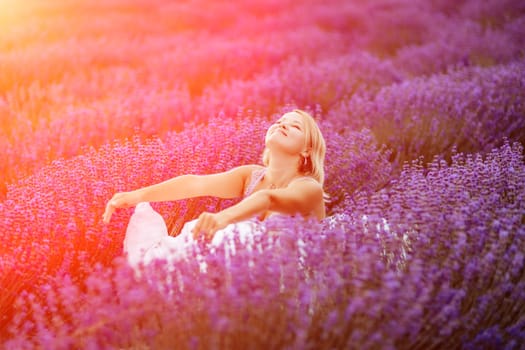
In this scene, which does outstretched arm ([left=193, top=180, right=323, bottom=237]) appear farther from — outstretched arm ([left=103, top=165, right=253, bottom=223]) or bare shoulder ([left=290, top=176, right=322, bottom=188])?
outstretched arm ([left=103, top=165, right=253, bottom=223])

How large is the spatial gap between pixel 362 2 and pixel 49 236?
772 cm

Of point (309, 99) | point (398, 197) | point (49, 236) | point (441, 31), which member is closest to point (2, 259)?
point (49, 236)

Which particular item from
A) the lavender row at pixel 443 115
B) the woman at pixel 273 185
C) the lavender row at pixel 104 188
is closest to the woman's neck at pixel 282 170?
the woman at pixel 273 185

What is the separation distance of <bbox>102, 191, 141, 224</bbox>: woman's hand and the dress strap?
0.40 m

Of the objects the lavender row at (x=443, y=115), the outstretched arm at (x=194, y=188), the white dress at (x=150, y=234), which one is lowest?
the lavender row at (x=443, y=115)

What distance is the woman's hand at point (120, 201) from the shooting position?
245 centimetres

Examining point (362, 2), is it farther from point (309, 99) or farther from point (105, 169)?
point (105, 169)

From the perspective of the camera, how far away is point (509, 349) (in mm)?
1758

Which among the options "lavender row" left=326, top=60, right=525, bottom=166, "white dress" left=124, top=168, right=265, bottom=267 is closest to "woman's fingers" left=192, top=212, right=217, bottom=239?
"white dress" left=124, top=168, right=265, bottom=267

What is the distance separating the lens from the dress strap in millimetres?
2652

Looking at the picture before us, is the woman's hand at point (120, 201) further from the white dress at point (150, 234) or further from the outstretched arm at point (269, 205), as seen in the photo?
the outstretched arm at point (269, 205)

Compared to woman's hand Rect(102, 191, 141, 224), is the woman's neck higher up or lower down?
higher up

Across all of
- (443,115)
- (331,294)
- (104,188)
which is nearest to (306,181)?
(331,294)

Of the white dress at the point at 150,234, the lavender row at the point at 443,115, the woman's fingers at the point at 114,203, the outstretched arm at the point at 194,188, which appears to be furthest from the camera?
the lavender row at the point at 443,115
